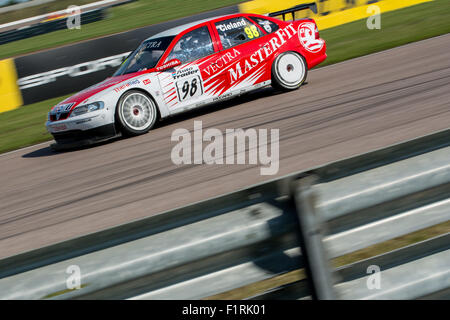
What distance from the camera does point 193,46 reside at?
875cm

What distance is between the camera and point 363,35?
48.0 ft

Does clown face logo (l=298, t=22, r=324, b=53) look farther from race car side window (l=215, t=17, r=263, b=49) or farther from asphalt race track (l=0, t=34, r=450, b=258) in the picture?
race car side window (l=215, t=17, r=263, b=49)

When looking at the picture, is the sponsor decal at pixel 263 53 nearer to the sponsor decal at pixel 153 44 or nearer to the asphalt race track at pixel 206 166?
the asphalt race track at pixel 206 166

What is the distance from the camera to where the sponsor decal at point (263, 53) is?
8.84 metres

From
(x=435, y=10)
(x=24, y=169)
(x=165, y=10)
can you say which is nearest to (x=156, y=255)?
(x=24, y=169)

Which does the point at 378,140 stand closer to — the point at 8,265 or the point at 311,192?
the point at 311,192

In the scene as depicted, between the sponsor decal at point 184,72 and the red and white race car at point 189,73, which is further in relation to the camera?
the sponsor decal at point 184,72

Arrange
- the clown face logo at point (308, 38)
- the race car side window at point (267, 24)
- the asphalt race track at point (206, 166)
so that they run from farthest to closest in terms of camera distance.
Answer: the clown face logo at point (308, 38)
the race car side window at point (267, 24)
the asphalt race track at point (206, 166)

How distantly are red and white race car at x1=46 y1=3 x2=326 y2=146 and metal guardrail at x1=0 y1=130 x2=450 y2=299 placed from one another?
5.90 metres

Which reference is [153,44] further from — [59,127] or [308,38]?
[308,38]

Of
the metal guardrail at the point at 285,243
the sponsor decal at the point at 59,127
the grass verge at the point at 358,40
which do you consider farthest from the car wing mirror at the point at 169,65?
the metal guardrail at the point at 285,243

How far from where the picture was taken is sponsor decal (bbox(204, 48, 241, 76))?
8.62 meters

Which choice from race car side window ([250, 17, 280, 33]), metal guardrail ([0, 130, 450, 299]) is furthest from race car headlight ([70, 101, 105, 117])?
metal guardrail ([0, 130, 450, 299])

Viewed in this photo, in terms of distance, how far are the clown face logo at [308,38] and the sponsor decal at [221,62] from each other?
4.21 feet
